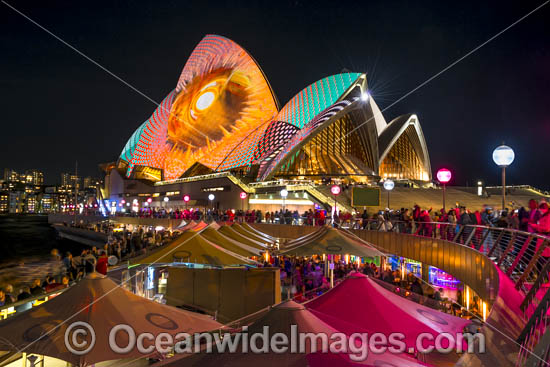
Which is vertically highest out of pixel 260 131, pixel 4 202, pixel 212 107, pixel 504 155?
pixel 212 107

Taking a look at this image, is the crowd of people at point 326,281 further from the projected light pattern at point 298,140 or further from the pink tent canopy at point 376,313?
the projected light pattern at point 298,140

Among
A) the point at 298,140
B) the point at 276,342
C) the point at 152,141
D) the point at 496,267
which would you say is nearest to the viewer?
the point at 276,342

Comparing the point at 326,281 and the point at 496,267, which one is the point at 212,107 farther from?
the point at 496,267

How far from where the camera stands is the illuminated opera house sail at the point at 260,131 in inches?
1587

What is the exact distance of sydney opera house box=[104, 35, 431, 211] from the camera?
132 feet

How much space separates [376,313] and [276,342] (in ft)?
8.37

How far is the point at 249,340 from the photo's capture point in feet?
9.16

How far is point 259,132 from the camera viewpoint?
4872cm

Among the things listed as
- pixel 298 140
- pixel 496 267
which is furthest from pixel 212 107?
pixel 496 267

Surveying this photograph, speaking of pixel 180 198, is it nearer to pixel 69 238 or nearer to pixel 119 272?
pixel 69 238

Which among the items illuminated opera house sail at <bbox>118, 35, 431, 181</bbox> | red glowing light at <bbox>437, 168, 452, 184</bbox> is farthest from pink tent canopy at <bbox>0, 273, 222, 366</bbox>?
illuminated opera house sail at <bbox>118, 35, 431, 181</bbox>

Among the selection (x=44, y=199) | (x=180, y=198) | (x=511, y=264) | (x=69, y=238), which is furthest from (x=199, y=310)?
(x=44, y=199)

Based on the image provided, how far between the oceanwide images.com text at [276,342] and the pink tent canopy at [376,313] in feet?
0.44

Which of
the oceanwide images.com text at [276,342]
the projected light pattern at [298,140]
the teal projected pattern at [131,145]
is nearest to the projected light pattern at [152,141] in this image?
the teal projected pattern at [131,145]
